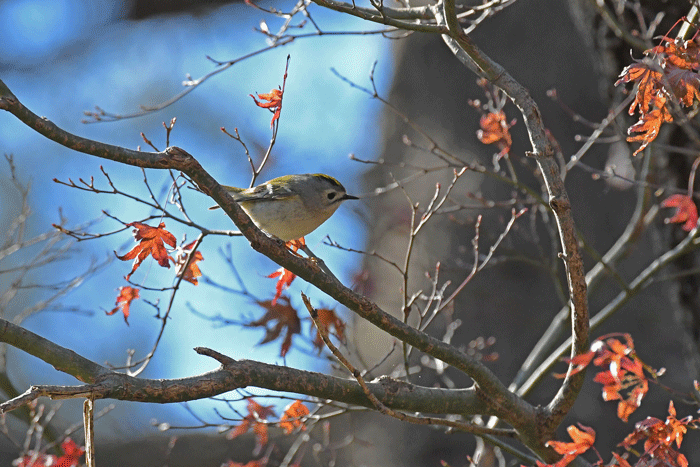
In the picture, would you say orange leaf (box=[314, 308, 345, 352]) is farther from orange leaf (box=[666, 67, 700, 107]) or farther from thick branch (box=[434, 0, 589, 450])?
orange leaf (box=[666, 67, 700, 107])

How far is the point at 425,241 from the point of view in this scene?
5.04m

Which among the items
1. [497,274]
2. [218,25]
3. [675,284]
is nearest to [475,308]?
[497,274]

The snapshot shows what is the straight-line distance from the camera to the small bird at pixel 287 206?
2852 millimetres

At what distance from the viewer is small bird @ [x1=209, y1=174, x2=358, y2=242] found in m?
2.85

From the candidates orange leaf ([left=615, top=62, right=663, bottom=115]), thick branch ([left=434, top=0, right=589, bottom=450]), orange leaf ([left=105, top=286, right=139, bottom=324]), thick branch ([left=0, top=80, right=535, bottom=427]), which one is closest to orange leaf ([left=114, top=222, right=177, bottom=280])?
orange leaf ([left=105, top=286, right=139, bottom=324])

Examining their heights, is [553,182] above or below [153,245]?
below

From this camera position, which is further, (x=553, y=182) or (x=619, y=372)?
(x=619, y=372)

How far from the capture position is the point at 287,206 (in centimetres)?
286

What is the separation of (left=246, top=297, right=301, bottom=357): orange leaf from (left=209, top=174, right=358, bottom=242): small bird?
1.75 feet

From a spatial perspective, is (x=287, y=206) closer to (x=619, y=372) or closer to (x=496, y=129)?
(x=496, y=129)

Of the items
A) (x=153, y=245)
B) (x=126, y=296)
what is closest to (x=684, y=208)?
(x=153, y=245)

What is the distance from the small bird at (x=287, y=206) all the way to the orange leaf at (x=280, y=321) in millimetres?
532

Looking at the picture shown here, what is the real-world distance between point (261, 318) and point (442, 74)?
10.8 feet

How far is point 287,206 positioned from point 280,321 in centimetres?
75
